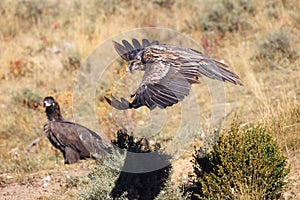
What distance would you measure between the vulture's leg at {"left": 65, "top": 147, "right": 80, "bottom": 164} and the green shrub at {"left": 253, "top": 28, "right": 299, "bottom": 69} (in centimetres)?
381

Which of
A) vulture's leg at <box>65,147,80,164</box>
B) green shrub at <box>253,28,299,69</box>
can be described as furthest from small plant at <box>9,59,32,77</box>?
green shrub at <box>253,28,299,69</box>

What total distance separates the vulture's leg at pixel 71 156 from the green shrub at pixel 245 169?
10.6 feet

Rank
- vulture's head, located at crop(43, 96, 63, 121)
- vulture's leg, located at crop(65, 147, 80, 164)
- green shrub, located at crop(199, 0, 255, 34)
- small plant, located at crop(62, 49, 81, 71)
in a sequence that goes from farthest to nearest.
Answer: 1. green shrub, located at crop(199, 0, 255, 34)
2. small plant, located at crop(62, 49, 81, 71)
3. vulture's head, located at crop(43, 96, 63, 121)
4. vulture's leg, located at crop(65, 147, 80, 164)

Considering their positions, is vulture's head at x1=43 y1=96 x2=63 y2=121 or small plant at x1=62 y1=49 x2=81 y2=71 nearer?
vulture's head at x1=43 y1=96 x2=63 y2=121

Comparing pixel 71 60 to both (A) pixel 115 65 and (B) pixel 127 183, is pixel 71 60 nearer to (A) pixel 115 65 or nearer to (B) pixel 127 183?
(A) pixel 115 65

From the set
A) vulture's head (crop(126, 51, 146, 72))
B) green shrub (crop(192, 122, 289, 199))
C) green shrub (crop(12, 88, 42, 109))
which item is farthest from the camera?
green shrub (crop(12, 88, 42, 109))

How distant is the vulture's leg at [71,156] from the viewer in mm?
8039

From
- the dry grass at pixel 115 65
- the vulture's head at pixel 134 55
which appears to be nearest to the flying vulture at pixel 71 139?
the dry grass at pixel 115 65

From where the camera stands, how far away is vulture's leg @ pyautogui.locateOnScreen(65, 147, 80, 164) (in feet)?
26.4

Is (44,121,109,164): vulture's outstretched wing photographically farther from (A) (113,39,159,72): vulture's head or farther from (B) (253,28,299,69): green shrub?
(B) (253,28,299,69): green shrub

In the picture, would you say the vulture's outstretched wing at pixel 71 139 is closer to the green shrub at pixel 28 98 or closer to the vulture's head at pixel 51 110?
the vulture's head at pixel 51 110

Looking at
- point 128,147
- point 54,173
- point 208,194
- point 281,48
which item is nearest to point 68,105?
point 54,173

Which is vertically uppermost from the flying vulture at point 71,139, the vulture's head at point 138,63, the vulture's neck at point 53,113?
the vulture's head at point 138,63

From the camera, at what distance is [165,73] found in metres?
4.89
